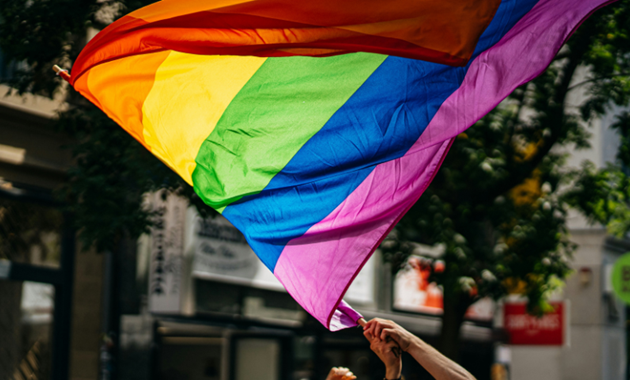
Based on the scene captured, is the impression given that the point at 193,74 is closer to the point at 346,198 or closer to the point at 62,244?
the point at 346,198

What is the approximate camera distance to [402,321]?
17.6m

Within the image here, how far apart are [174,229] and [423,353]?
9.10 meters

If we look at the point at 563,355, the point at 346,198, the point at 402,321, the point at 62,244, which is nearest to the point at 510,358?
the point at 563,355

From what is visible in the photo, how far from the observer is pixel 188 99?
5.33 m

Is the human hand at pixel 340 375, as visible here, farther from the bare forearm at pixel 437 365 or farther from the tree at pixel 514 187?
the tree at pixel 514 187

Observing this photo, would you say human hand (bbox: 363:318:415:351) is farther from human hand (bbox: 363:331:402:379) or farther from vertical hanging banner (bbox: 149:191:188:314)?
vertical hanging banner (bbox: 149:191:188:314)

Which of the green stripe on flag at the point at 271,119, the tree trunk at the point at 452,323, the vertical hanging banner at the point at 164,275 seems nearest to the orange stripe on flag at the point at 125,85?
the green stripe on flag at the point at 271,119

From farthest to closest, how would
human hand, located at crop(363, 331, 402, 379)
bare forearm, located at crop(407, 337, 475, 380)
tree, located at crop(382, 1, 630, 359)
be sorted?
tree, located at crop(382, 1, 630, 359)
human hand, located at crop(363, 331, 402, 379)
bare forearm, located at crop(407, 337, 475, 380)

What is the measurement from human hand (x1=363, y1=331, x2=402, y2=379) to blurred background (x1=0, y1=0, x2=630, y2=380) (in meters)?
5.32

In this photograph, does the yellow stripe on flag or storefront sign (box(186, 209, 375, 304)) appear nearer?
the yellow stripe on flag

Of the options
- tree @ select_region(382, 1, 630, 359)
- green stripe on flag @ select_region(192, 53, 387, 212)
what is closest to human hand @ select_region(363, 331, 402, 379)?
green stripe on flag @ select_region(192, 53, 387, 212)

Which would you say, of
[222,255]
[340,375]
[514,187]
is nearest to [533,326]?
[514,187]

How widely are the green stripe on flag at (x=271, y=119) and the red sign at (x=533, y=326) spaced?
43.7ft

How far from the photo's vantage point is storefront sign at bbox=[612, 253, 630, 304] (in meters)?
15.2
